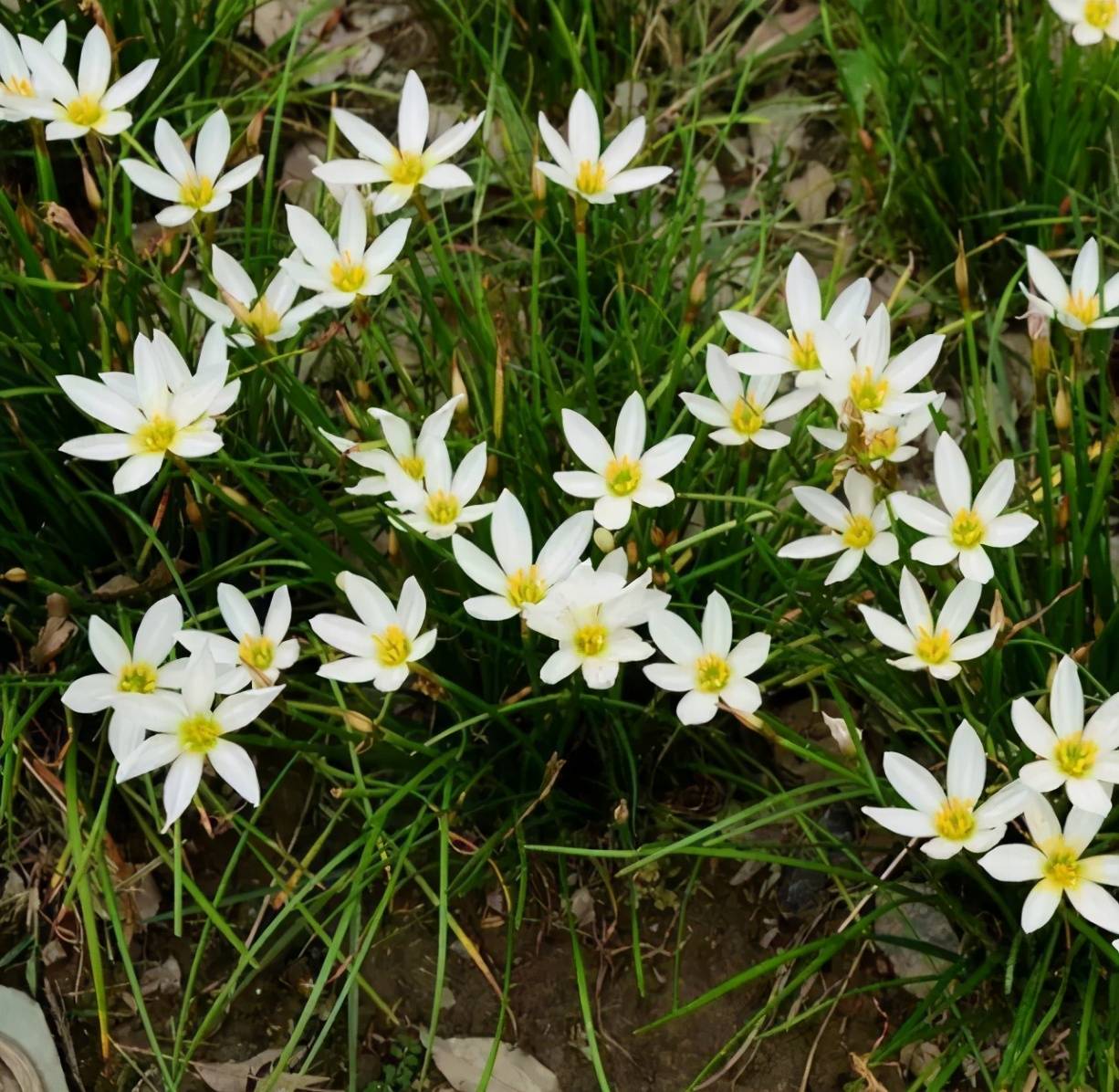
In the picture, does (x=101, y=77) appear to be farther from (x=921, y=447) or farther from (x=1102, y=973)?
(x=1102, y=973)

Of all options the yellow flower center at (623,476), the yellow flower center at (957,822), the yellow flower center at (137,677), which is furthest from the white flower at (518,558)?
the yellow flower center at (957,822)

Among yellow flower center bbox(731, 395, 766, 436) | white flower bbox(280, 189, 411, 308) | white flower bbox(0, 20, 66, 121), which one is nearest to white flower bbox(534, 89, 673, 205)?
white flower bbox(280, 189, 411, 308)

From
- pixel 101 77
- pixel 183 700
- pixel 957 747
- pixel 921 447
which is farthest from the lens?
pixel 921 447

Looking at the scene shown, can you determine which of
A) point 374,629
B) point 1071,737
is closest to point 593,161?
point 374,629

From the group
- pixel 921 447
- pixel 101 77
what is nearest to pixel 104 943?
pixel 101 77

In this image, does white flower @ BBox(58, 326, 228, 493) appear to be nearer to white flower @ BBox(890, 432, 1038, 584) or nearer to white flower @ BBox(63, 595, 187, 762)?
white flower @ BBox(63, 595, 187, 762)

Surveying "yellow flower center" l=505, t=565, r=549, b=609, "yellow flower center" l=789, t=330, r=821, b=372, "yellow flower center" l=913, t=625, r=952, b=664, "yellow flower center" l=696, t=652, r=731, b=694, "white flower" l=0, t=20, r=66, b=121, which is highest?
"white flower" l=0, t=20, r=66, b=121

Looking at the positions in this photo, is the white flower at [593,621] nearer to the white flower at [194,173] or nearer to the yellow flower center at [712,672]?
the yellow flower center at [712,672]
